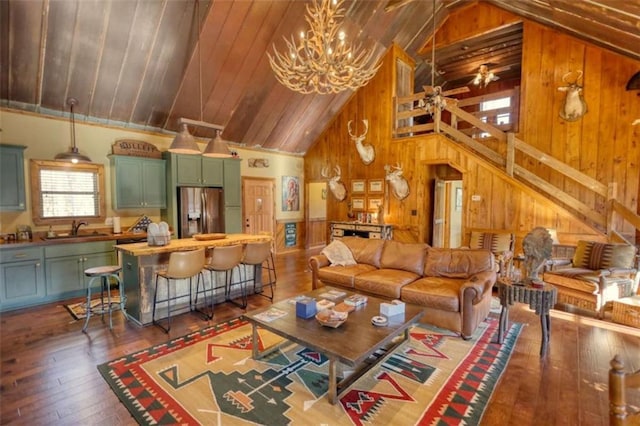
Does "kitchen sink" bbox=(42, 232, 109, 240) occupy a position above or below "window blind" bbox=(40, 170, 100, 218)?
below

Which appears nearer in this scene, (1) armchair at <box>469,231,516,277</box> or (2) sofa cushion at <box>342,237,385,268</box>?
(2) sofa cushion at <box>342,237,385,268</box>

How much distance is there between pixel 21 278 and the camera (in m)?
4.26

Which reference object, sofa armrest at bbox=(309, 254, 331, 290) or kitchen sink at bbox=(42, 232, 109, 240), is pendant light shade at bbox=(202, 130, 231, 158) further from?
kitchen sink at bbox=(42, 232, 109, 240)

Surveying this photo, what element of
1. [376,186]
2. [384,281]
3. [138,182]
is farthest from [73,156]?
[376,186]

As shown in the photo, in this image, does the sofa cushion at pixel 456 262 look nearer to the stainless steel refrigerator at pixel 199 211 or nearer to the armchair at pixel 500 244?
the armchair at pixel 500 244

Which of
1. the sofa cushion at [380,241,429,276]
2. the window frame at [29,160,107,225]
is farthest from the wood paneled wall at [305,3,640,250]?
the window frame at [29,160,107,225]

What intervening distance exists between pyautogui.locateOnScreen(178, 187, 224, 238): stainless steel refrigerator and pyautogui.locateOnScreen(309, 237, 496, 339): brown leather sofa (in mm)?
2905

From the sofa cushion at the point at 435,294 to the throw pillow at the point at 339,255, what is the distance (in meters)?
1.18

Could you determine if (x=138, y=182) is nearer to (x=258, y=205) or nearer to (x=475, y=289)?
(x=258, y=205)

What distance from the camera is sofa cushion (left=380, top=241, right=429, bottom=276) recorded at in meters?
4.34

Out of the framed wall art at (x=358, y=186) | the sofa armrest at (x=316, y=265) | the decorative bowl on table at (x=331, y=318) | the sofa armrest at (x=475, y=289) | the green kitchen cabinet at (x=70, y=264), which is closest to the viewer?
the decorative bowl on table at (x=331, y=318)

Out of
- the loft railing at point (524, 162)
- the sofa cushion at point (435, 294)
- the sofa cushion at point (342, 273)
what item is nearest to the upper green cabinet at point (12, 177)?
the sofa cushion at point (342, 273)

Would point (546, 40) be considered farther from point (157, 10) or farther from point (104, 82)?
point (104, 82)

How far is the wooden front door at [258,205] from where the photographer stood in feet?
26.3
